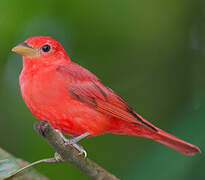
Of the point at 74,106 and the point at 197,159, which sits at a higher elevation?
the point at 74,106

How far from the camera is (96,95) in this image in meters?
3.78

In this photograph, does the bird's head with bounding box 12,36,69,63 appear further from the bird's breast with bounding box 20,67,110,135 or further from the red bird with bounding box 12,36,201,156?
the bird's breast with bounding box 20,67,110,135

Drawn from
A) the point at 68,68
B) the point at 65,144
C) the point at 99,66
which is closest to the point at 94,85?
the point at 68,68

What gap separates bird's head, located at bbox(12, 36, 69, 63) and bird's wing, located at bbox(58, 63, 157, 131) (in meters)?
0.17

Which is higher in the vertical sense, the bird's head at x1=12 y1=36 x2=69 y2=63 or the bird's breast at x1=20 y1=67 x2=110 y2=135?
the bird's head at x1=12 y1=36 x2=69 y2=63

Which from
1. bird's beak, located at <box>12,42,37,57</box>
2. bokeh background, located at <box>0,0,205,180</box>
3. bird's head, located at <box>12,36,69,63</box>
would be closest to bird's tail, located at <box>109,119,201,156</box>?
bokeh background, located at <box>0,0,205,180</box>

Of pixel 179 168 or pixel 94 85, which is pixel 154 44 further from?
pixel 179 168

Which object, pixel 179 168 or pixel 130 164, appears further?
pixel 130 164

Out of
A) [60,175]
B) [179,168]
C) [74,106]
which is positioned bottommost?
[60,175]

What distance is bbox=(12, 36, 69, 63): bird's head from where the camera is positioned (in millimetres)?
3609

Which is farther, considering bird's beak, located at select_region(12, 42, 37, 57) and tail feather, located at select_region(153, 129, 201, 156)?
tail feather, located at select_region(153, 129, 201, 156)

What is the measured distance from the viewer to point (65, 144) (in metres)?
2.92

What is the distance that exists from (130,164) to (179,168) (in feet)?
2.11

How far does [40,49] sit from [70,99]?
666 millimetres
